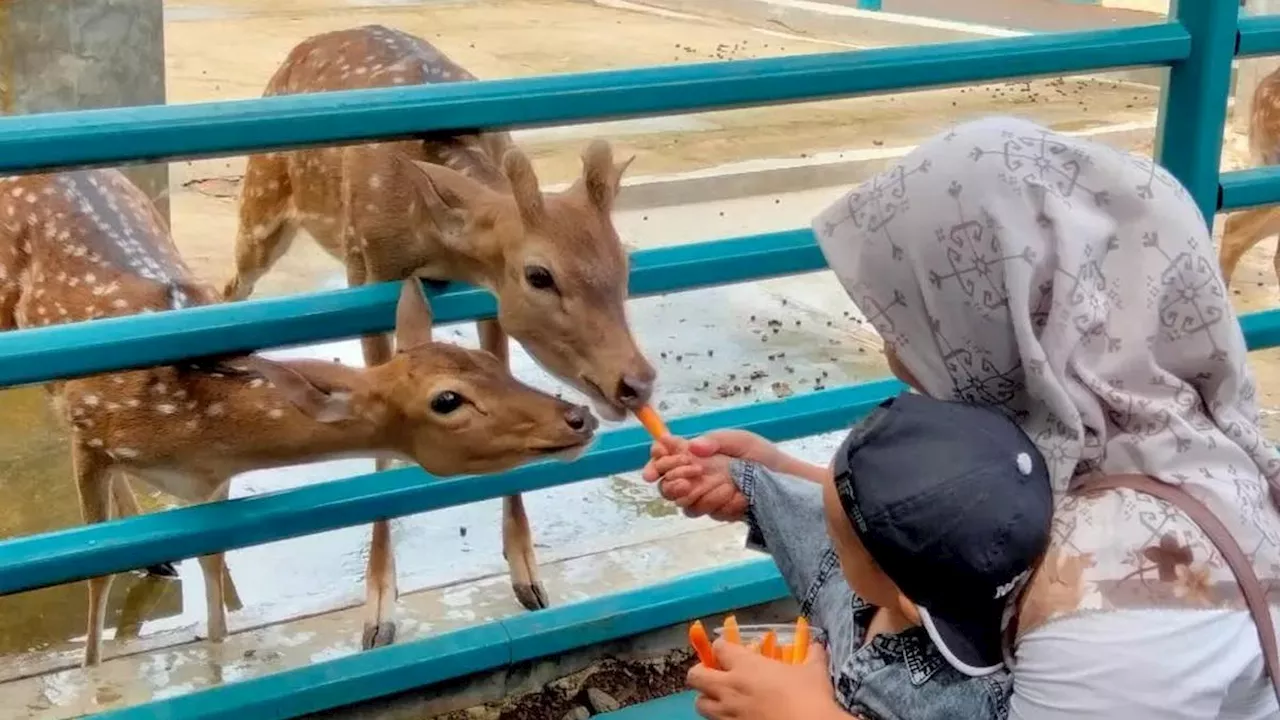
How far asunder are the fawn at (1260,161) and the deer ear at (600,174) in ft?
11.5

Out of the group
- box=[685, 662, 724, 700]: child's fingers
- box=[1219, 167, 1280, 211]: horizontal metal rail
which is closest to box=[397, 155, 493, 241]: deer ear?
box=[685, 662, 724, 700]: child's fingers

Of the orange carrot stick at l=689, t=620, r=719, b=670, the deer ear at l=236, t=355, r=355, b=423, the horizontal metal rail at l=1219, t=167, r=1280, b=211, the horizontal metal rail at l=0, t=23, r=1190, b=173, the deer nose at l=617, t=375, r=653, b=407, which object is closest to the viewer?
the orange carrot stick at l=689, t=620, r=719, b=670

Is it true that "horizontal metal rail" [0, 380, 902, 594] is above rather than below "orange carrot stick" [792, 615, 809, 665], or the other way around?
below

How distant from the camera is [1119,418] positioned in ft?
5.63

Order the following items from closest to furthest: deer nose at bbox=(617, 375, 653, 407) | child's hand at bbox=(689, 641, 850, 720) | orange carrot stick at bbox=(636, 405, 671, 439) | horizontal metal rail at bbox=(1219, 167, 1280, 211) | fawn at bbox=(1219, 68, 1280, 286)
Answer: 1. child's hand at bbox=(689, 641, 850, 720)
2. orange carrot stick at bbox=(636, 405, 671, 439)
3. deer nose at bbox=(617, 375, 653, 407)
4. horizontal metal rail at bbox=(1219, 167, 1280, 211)
5. fawn at bbox=(1219, 68, 1280, 286)

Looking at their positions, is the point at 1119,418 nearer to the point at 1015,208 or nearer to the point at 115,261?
the point at 1015,208

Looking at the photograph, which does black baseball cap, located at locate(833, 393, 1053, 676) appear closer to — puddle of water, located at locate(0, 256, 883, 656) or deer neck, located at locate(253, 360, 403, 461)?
deer neck, located at locate(253, 360, 403, 461)

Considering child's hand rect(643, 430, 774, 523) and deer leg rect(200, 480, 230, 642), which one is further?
deer leg rect(200, 480, 230, 642)

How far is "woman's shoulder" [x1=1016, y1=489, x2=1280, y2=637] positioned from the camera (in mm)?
1632

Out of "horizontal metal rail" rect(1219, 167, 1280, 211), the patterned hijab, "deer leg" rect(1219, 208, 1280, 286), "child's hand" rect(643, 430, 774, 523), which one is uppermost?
the patterned hijab

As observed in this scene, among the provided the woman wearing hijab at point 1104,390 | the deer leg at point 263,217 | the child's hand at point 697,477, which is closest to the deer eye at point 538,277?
the child's hand at point 697,477

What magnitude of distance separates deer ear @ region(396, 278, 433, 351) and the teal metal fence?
0.03m

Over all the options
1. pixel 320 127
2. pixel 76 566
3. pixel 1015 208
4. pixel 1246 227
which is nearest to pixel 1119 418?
pixel 1015 208

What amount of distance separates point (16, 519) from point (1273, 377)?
Answer: 387 centimetres
